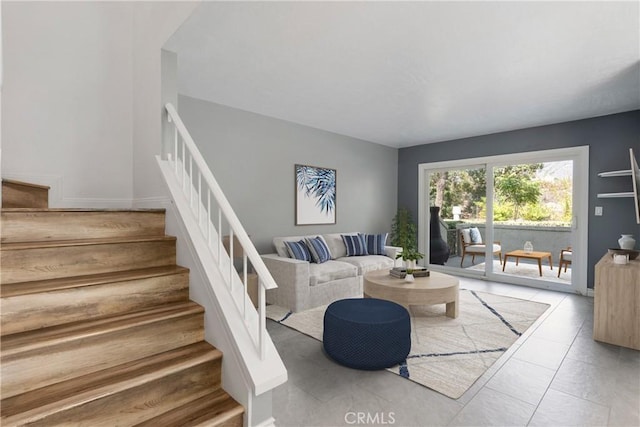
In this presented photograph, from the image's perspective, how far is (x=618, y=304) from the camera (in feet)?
9.40

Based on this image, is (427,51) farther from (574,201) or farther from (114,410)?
(574,201)

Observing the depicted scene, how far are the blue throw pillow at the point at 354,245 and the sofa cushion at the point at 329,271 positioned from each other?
1.97ft

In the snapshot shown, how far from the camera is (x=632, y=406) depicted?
1.96m

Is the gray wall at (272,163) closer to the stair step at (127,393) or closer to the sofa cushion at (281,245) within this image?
the sofa cushion at (281,245)

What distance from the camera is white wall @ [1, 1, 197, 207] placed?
2537 millimetres

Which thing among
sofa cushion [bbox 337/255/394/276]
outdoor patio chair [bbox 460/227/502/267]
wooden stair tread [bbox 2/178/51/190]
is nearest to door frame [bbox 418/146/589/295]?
outdoor patio chair [bbox 460/227/502/267]

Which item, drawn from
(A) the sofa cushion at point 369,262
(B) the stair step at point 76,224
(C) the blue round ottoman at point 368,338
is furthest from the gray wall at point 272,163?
(C) the blue round ottoman at point 368,338

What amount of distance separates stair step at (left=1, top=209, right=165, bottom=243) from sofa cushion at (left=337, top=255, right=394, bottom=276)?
283cm

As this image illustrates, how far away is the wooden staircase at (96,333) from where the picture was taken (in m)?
1.30

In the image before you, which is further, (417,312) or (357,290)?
(357,290)

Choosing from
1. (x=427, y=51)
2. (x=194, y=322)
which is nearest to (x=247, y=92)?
(x=427, y=51)

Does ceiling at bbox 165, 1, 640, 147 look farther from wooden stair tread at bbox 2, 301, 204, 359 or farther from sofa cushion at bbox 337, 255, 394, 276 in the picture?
sofa cushion at bbox 337, 255, 394, 276

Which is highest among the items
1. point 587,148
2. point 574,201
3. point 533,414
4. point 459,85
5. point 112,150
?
point 459,85

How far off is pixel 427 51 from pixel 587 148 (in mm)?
3445
